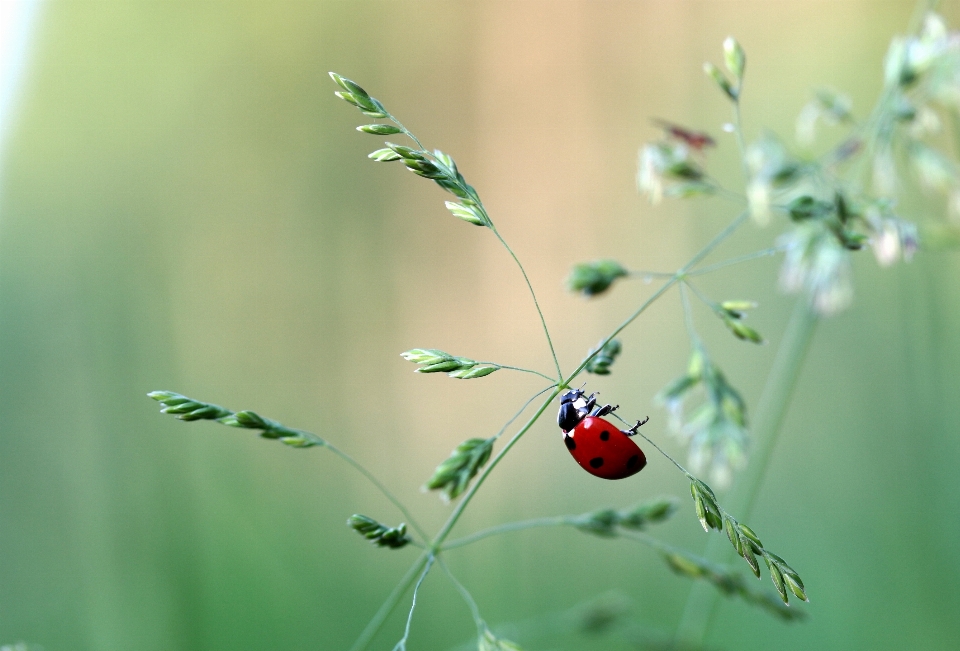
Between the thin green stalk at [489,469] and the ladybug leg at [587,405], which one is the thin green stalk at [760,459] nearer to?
the ladybug leg at [587,405]

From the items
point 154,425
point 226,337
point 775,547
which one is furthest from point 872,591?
point 226,337

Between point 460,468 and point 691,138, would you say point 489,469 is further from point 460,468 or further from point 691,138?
point 691,138

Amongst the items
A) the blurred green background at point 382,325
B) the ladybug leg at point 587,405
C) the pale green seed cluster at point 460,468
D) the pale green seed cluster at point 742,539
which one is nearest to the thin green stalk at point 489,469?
the pale green seed cluster at point 460,468

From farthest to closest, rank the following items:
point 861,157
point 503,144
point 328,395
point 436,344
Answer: point 503,144
point 436,344
point 328,395
point 861,157

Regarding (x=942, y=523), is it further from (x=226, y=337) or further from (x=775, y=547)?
(x=226, y=337)

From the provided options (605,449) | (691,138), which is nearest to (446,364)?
(605,449)

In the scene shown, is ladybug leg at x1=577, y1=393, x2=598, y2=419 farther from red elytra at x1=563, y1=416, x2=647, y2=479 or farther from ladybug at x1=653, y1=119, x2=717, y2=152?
ladybug at x1=653, y1=119, x2=717, y2=152

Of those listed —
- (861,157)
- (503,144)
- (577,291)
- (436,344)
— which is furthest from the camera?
(503,144)

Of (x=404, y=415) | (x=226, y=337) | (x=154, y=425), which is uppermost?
(x=404, y=415)
